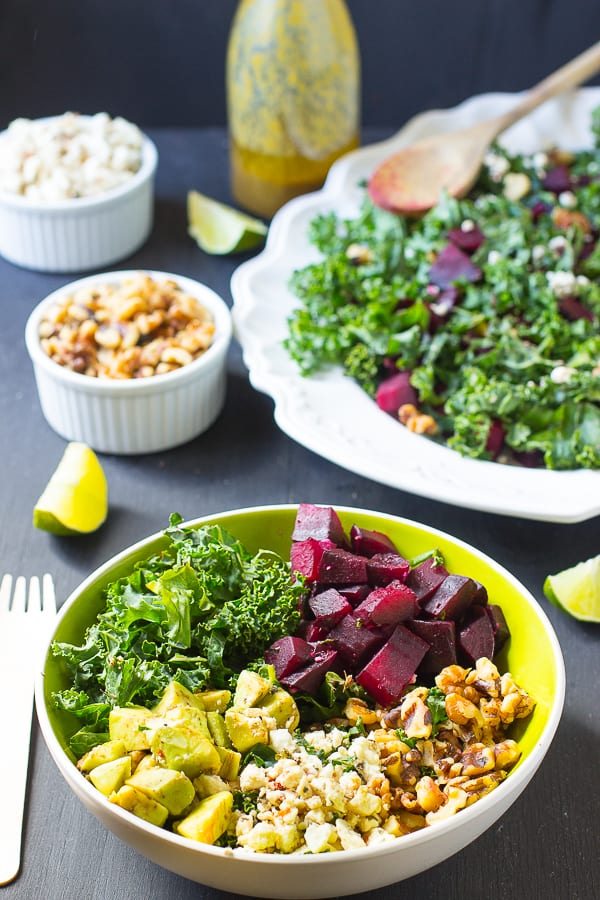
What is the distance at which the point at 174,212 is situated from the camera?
252 cm

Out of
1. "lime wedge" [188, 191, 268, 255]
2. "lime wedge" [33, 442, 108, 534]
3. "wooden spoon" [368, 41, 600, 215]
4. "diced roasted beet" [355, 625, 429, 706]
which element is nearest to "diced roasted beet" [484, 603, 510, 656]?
"diced roasted beet" [355, 625, 429, 706]

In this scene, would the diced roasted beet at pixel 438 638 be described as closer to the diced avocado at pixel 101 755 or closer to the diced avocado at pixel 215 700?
the diced avocado at pixel 215 700

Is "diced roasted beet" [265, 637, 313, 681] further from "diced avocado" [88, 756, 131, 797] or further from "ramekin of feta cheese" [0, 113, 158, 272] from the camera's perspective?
"ramekin of feta cheese" [0, 113, 158, 272]

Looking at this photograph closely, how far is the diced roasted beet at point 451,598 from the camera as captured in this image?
1.24 meters

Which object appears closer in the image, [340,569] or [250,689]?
[250,689]

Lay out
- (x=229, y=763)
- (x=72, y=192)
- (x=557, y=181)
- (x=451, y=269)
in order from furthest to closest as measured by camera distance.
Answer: (x=557, y=181) → (x=72, y=192) → (x=451, y=269) → (x=229, y=763)

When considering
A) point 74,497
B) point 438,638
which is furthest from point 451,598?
point 74,497

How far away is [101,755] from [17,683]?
0.31m

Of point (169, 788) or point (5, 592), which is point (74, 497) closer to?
point (5, 592)

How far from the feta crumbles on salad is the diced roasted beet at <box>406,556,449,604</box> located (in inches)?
49.8

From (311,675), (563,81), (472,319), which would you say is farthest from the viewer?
(563,81)

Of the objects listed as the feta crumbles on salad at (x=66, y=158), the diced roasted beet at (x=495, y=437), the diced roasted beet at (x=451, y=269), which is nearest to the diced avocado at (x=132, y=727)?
the diced roasted beet at (x=495, y=437)

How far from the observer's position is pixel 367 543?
1333mm

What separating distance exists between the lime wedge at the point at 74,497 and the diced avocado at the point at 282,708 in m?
0.56
